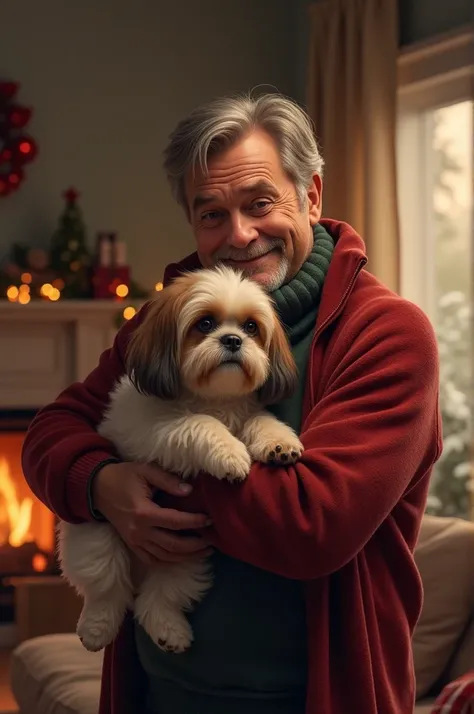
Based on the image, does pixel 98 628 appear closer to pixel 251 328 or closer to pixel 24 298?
pixel 251 328

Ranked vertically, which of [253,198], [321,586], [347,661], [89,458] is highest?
[253,198]

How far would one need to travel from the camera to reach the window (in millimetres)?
4906

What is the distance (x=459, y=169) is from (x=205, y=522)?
12.4ft

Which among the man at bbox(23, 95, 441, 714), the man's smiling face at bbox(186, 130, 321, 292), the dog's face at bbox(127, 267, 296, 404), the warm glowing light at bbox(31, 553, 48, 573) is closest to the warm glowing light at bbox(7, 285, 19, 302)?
the warm glowing light at bbox(31, 553, 48, 573)

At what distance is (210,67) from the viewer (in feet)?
20.8

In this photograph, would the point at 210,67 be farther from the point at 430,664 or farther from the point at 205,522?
the point at 205,522

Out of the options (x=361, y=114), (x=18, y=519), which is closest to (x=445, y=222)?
(x=361, y=114)

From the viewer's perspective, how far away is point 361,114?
5176 mm

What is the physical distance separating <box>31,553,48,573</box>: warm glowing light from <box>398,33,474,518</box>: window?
6.82 feet

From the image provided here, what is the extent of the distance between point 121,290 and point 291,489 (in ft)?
14.8

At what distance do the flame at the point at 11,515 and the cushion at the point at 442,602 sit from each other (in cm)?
310

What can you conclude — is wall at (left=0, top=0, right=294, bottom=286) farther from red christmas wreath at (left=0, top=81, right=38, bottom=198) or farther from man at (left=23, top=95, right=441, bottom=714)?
man at (left=23, top=95, right=441, bottom=714)

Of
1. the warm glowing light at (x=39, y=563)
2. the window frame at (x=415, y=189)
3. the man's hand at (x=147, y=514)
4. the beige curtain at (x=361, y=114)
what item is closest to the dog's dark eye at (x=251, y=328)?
the man's hand at (x=147, y=514)

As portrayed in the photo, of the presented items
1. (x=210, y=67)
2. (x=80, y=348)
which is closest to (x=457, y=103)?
(x=210, y=67)
